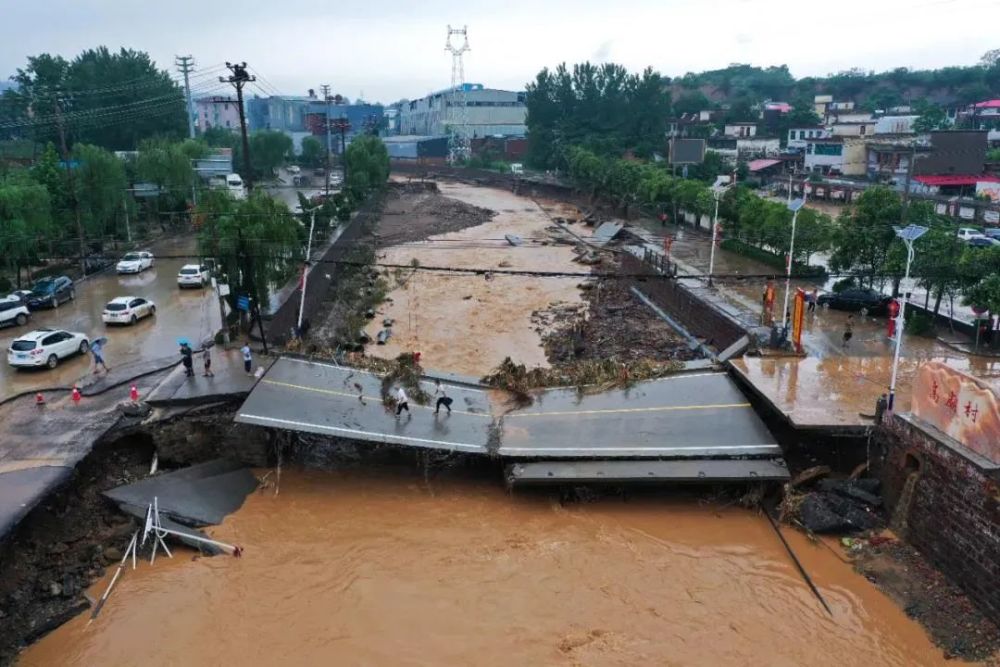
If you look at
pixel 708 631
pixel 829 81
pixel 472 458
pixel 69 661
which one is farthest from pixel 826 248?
pixel 829 81

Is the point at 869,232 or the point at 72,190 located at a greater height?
the point at 72,190

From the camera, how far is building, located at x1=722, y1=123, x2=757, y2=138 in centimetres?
9556

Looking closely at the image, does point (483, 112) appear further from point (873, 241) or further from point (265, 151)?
point (873, 241)

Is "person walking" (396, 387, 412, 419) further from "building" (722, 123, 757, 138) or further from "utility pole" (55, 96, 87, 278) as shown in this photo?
"building" (722, 123, 757, 138)

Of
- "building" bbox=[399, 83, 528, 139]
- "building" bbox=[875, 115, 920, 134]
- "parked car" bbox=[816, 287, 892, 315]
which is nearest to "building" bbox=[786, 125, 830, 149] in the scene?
"building" bbox=[875, 115, 920, 134]

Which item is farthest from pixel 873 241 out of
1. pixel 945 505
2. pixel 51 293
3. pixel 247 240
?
pixel 51 293

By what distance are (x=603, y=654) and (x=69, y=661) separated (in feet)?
28.1

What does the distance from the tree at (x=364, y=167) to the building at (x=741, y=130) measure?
50.2 m

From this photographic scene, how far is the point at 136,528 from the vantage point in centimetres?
→ 1424

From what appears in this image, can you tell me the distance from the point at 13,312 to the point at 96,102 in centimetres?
5090

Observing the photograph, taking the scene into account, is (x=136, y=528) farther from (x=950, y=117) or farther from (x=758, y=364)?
(x=950, y=117)

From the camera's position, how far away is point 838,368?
19531 mm

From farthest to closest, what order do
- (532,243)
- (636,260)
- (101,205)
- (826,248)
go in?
(532,243), (101,205), (636,260), (826,248)

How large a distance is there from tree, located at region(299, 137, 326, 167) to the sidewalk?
8332cm
